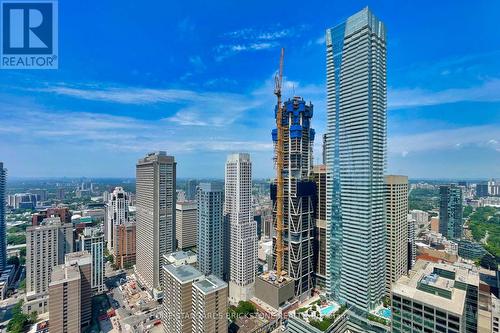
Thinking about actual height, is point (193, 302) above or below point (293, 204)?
below

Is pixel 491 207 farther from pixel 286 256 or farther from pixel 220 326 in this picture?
pixel 220 326

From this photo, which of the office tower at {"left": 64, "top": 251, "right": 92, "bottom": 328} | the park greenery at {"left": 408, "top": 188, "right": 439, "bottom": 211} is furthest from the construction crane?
the park greenery at {"left": 408, "top": 188, "right": 439, "bottom": 211}

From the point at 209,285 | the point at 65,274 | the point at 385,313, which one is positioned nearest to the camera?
the point at 209,285

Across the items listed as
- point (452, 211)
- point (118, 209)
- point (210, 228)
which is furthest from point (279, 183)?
point (452, 211)

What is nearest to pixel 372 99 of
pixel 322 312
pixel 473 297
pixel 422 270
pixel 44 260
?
pixel 422 270

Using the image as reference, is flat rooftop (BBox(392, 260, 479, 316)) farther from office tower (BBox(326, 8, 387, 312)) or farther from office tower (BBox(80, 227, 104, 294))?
office tower (BBox(80, 227, 104, 294))

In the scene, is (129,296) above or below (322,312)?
below

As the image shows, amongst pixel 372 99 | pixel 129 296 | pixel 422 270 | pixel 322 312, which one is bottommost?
pixel 129 296

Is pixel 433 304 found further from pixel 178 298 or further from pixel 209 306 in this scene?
pixel 178 298
